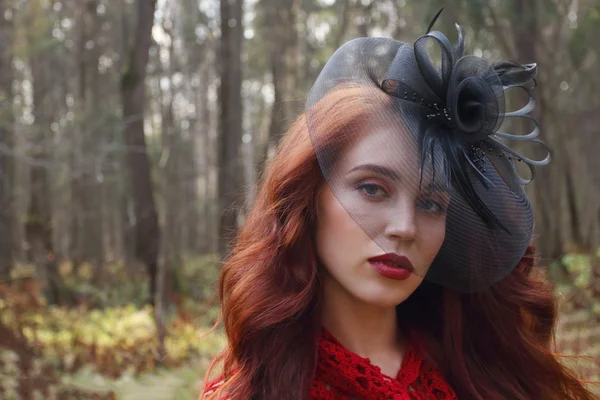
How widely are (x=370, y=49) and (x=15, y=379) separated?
4.44m

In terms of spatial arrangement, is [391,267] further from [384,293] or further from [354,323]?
[354,323]

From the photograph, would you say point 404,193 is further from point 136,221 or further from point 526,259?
point 136,221

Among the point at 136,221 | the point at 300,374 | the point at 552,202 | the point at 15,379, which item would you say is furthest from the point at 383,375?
the point at 552,202

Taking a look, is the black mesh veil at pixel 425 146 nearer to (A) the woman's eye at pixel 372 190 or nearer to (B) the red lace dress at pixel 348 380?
(A) the woman's eye at pixel 372 190

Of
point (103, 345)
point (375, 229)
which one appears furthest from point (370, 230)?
point (103, 345)

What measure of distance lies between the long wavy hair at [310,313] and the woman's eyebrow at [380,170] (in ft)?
0.29

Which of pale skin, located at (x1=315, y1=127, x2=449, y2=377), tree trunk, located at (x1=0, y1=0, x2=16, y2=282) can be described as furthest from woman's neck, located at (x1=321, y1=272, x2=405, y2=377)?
tree trunk, located at (x1=0, y1=0, x2=16, y2=282)

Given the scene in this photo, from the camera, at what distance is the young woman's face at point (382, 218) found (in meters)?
1.62

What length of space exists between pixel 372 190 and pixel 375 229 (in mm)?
98

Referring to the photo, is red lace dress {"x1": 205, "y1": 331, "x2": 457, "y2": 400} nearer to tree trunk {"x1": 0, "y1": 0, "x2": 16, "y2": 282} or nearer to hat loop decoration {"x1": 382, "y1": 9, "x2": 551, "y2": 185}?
hat loop decoration {"x1": 382, "y1": 9, "x2": 551, "y2": 185}

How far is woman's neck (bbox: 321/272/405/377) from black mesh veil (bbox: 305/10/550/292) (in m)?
0.25

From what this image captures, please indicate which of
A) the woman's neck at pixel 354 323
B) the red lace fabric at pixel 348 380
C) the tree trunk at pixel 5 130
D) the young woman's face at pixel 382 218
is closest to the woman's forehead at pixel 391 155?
the young woman's face at pixel 382 218

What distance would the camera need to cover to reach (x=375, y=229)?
1656mm

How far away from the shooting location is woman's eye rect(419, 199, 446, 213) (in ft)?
5.37
